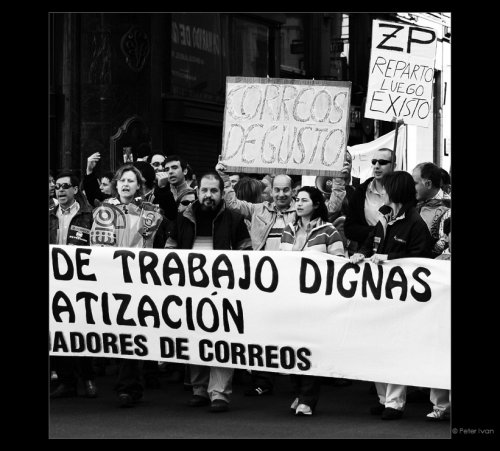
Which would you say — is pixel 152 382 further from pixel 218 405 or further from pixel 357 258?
pixel 357 258

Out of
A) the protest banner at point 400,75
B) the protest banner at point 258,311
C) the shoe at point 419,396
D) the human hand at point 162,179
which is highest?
the protest banner at point 400,75

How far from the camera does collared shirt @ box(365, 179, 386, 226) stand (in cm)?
1031

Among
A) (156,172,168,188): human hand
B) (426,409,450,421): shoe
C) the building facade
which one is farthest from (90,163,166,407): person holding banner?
the building facade

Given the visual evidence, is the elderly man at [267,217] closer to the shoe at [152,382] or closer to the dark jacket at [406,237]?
the shoe at [152,382]

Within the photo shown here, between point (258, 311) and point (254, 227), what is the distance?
1.86 m

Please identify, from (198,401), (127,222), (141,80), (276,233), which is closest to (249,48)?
(141,80)

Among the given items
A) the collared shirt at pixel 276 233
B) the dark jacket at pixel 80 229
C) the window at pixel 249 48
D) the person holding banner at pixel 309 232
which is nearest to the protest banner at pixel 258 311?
the person holding banner at pixel 309 232

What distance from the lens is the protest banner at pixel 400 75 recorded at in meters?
12.2

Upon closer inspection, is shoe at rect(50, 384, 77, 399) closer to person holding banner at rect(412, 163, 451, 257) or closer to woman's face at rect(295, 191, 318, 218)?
woman's face at rect(295, 191, 318, 218)

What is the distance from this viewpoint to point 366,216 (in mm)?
10352

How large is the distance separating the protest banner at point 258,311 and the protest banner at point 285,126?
2267 millimetres
